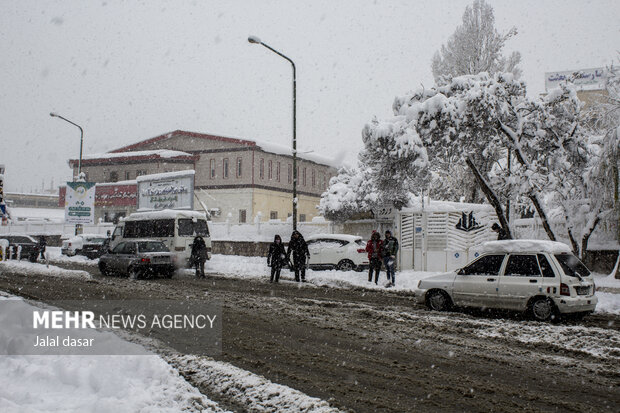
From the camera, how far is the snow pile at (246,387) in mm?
5277

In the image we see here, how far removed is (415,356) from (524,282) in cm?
444

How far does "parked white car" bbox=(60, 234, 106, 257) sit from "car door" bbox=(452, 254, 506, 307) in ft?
84.1

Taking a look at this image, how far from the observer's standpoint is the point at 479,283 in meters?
11.4

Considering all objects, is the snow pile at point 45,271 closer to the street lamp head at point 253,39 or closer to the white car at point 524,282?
the street lamp head at point 253,39

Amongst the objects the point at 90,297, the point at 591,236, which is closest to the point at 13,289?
the point at 90,297

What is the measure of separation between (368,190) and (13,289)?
19.3 m

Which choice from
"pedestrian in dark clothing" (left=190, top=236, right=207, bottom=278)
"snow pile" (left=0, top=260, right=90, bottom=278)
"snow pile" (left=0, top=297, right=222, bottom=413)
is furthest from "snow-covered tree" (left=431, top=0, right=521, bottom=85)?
"snow pile" (left=0, top=297, right=222, bottom=413)

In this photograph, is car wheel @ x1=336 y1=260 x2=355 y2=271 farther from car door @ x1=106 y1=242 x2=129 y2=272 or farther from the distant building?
the distant building

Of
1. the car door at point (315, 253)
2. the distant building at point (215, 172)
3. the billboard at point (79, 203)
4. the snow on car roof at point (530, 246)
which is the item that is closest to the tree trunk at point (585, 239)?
the snow on car roof at point (530, 246)

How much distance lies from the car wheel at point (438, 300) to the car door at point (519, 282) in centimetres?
134

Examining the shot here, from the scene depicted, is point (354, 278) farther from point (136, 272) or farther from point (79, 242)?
point (79, 242)

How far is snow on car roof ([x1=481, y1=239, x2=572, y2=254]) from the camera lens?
1084 cm

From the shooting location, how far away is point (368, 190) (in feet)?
97.3

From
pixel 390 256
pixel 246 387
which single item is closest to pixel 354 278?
pixel 390 256
